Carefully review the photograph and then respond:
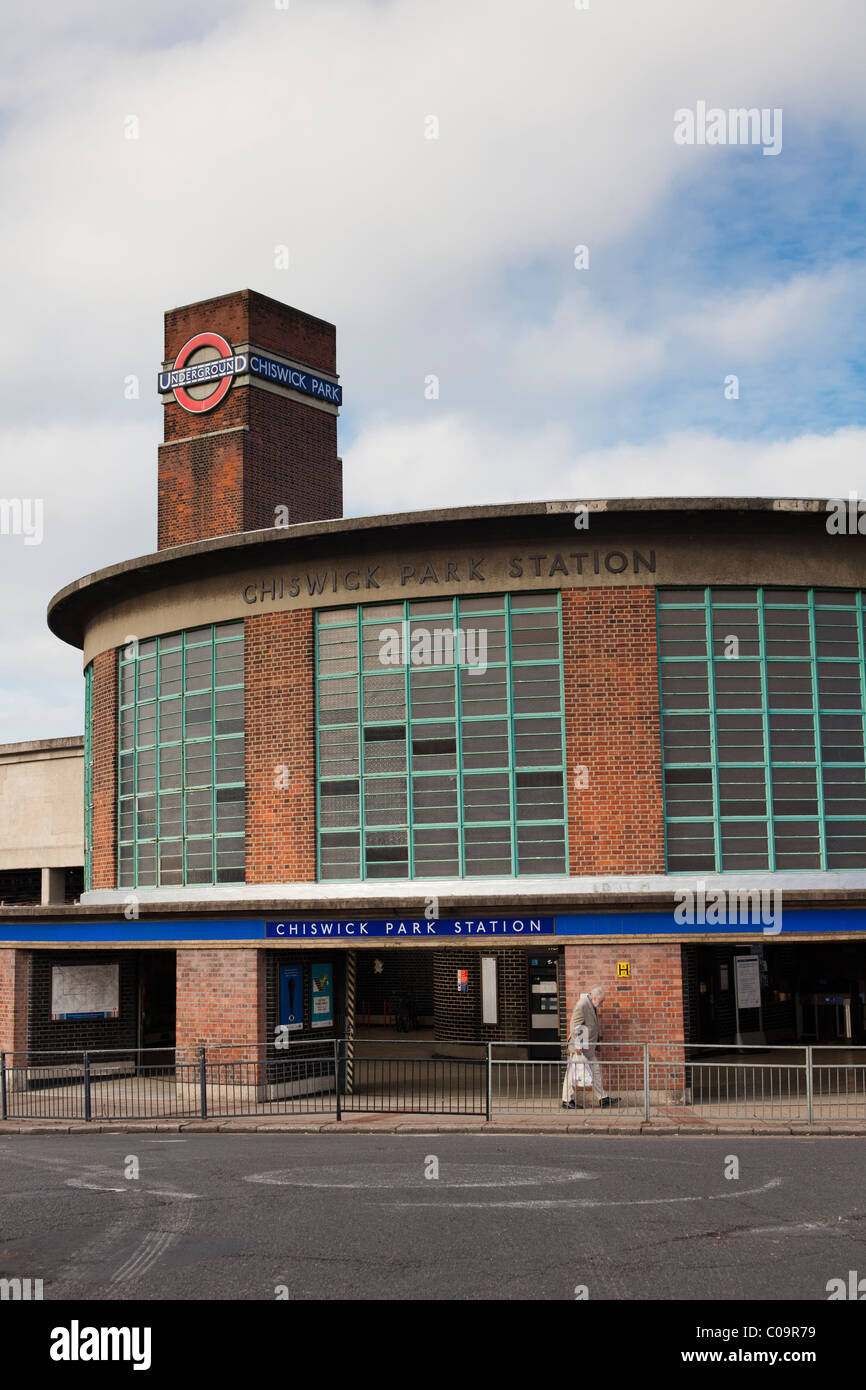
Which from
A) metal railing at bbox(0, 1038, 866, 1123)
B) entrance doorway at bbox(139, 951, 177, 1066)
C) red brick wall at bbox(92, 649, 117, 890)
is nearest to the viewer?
metal railing at bbox(0, 1038, 866, 1123)

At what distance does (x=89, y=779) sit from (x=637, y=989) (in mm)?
14212

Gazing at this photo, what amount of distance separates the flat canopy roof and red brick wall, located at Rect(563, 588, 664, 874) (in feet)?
4.93

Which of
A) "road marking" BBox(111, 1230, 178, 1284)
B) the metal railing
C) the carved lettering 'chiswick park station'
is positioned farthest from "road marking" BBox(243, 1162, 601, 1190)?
the carved lettering 'chiswick park station'

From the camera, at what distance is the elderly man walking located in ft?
65.9

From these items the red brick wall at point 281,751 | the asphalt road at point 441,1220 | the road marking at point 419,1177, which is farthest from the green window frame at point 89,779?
the road marking at point 419,1177

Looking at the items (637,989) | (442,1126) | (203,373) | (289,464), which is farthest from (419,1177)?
(203,373)

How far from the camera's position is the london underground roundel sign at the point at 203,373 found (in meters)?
33.8

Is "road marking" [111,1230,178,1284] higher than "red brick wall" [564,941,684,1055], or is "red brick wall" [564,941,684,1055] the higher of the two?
"red brick wall" [564,941,684,1055]

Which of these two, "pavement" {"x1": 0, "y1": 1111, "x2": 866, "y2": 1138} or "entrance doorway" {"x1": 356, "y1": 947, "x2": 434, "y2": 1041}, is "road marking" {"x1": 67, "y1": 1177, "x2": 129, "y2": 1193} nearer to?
"pavement" {"x1": 0, "y1": 1111, "x2": 866, "y2": 1138}

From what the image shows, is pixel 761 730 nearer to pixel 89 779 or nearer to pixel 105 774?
pixel 105 774

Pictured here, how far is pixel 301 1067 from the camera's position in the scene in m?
23.9

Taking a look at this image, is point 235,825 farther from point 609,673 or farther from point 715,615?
point 715,615
